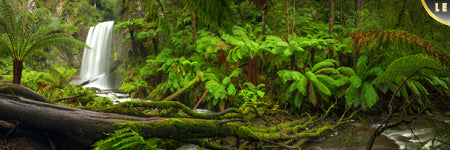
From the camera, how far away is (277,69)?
743 cm

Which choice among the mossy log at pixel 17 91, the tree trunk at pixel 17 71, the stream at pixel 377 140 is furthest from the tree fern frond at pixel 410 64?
the tree trunk at pixel 17 71

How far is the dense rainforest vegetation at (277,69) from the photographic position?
248 centimetres

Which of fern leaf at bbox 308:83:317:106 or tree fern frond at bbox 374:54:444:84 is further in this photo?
fern leaf at bbox 308:83:317:106

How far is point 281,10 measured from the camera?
320 inches

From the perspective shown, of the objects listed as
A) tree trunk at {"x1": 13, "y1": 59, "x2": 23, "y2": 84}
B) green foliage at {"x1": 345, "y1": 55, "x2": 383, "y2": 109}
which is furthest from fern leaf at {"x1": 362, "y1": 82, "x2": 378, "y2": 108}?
tree trunk at {"x1": 13, "y1": 59, "x2": 23, "y2": 84}

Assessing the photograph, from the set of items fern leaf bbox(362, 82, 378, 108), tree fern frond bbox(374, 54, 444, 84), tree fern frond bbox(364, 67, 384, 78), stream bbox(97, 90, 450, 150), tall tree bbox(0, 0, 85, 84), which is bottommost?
stream bbox(97, 90, 450, 150)

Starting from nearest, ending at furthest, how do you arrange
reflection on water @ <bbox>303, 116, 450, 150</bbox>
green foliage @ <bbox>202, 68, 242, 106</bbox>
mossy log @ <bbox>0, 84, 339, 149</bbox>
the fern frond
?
mossy log @ <bbox>0, 84, 339, 149</bbox>, the fern frond, reflection on water @ <bbox>303, 116, 450, 150</bbox>, green foliage @ <bbox>202, 68, 242, 106</bbox>

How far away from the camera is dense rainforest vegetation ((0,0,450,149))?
A: 8.15ft

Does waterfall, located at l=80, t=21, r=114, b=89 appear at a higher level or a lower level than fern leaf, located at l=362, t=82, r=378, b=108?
higher

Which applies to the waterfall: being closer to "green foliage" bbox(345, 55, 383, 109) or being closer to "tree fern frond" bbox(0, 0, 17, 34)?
"tree fern frond" bbox(0, 0, 17, 34)

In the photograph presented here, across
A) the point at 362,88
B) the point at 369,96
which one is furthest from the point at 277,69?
the point at 369,96

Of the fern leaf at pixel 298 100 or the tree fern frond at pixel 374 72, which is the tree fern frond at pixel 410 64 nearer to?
the tree fern frond at pixel 374 72

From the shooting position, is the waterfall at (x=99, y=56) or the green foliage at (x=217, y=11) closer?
the green foliage at (x=217, y=11)

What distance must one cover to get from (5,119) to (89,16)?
76.5 ft
